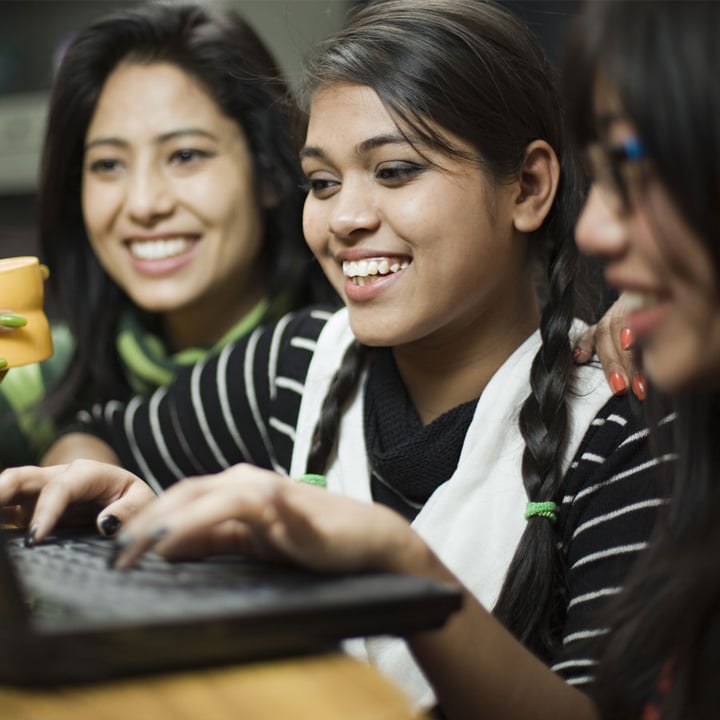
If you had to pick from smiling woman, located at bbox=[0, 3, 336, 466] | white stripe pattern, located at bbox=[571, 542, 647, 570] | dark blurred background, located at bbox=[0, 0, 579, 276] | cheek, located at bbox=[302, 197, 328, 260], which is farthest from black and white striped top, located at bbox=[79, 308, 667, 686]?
dark blurred background, located at bbox=[0, 0, 579, 276]

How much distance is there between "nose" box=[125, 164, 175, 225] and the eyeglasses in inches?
40.2

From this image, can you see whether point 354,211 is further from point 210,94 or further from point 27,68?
point 27,68

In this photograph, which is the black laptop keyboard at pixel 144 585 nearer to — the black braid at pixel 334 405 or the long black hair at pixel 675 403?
the long black hair at pixel 675 403

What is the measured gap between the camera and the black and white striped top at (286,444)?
0.95m

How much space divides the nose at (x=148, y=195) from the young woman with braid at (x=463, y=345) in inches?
18.4

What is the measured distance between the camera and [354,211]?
1.07 m

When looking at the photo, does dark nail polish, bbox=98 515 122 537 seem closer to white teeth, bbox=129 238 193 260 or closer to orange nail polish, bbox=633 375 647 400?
orange nail polish, bbox=633 375 647 400

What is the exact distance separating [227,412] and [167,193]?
1.17 ft

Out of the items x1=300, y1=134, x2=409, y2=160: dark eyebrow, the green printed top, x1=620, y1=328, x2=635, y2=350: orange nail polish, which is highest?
x1=300, y1=134, x2=409, y2=160: dark eyebrow

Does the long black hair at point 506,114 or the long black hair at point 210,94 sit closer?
the long black hair at point 506,114

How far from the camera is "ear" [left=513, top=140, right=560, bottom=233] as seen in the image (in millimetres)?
1109

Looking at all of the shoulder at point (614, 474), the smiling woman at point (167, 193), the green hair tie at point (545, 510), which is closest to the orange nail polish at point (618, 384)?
the shoulder at point (614, 474)

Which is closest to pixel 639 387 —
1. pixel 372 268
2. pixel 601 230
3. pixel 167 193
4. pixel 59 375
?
pixel 372 268

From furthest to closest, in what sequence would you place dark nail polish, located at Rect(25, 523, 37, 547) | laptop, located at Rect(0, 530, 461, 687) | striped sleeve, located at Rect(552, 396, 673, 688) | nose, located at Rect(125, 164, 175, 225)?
1. nose, located at Rect(125, 164, 175, 225)
2. striped sleeve, located at Rect(552, 396, 673, 688)
3. dark nail polish, located at Rect(25, 523, 37, 547)
4. laptop, located at Rect(0, 530, 461, 687)
